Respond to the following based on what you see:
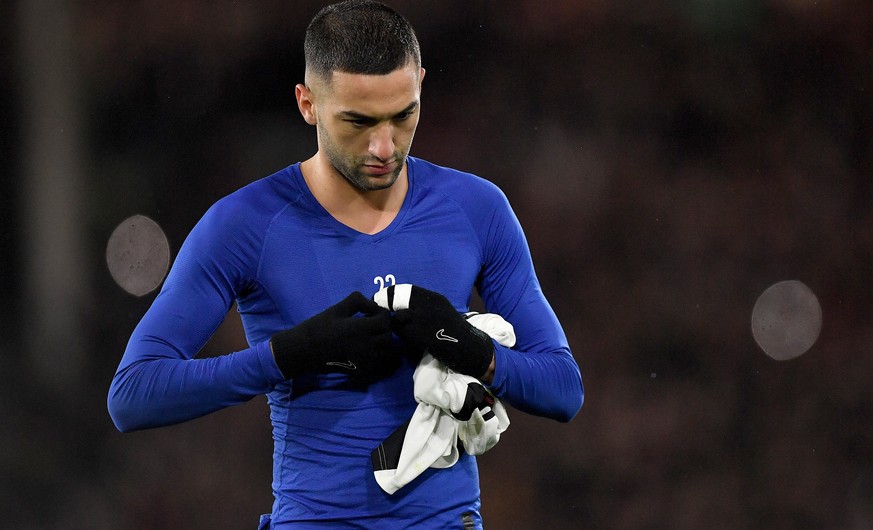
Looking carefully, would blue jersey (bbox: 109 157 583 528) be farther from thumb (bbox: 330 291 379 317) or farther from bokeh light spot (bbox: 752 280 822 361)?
bokeh light spot (bbox: 752 280 822 361)

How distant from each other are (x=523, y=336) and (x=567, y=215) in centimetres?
190

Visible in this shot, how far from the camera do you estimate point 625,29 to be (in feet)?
11.0

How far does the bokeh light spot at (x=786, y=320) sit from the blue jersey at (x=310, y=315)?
81.7 inches

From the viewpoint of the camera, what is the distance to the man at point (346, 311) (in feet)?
4.40

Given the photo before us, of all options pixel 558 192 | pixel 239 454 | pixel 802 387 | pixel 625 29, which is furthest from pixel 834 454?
pixel 239 454

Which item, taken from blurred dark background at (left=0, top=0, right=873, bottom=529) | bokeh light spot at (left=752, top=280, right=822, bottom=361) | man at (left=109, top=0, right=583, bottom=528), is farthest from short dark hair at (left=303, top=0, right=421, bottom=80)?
bokeh light spot at (left=752, top=280, right=822, bottom=361)

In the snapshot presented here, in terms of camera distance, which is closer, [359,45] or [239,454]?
[359,45]

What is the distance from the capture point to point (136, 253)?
10.4 feet

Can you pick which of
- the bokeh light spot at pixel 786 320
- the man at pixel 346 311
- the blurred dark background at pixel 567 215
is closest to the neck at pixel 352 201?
the man at pixel 346 311

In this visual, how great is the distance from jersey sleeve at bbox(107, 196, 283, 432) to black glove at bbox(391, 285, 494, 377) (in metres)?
0.19

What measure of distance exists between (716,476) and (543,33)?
1.54 m

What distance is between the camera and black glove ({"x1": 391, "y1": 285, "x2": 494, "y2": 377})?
4.33 ft

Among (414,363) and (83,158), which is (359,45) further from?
(83,158)

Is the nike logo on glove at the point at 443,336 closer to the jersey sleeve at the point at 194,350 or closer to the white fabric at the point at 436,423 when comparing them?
the white fabric at the point at 436,423
